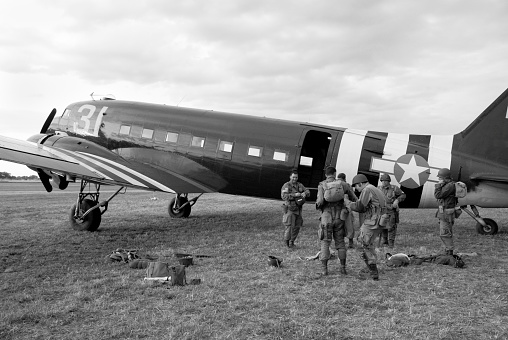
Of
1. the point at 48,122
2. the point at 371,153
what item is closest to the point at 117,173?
the point at 48,122

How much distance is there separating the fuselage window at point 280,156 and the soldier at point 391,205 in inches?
126

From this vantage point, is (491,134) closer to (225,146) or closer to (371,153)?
(371,153)

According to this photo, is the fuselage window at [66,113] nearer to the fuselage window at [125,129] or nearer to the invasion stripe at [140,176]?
the fuselage window at [125,129]

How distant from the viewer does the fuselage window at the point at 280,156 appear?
13102 mm

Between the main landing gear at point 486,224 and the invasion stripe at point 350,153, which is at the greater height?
the invasion stripe at point 350,153

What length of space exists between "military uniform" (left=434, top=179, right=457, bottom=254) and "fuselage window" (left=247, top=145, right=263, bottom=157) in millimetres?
5891

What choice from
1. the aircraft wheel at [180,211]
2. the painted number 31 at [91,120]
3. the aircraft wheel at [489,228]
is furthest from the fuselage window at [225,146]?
the aircraft wheel at [489,228]

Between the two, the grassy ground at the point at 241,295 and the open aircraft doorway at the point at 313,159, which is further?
the open aircraft doorway at the point at 313,159

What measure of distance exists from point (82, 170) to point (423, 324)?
33.0 feet

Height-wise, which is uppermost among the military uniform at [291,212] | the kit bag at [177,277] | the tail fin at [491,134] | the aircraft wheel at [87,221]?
the tail fin at [491,134]

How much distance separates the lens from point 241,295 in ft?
21.0

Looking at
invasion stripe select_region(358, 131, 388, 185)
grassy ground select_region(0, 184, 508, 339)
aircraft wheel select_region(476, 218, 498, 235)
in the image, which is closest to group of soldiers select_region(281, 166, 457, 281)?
grassy ground select_region(0, 184, 508, 339)

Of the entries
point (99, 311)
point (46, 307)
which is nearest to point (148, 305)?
point (99, 311)

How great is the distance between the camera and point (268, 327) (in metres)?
5.11
